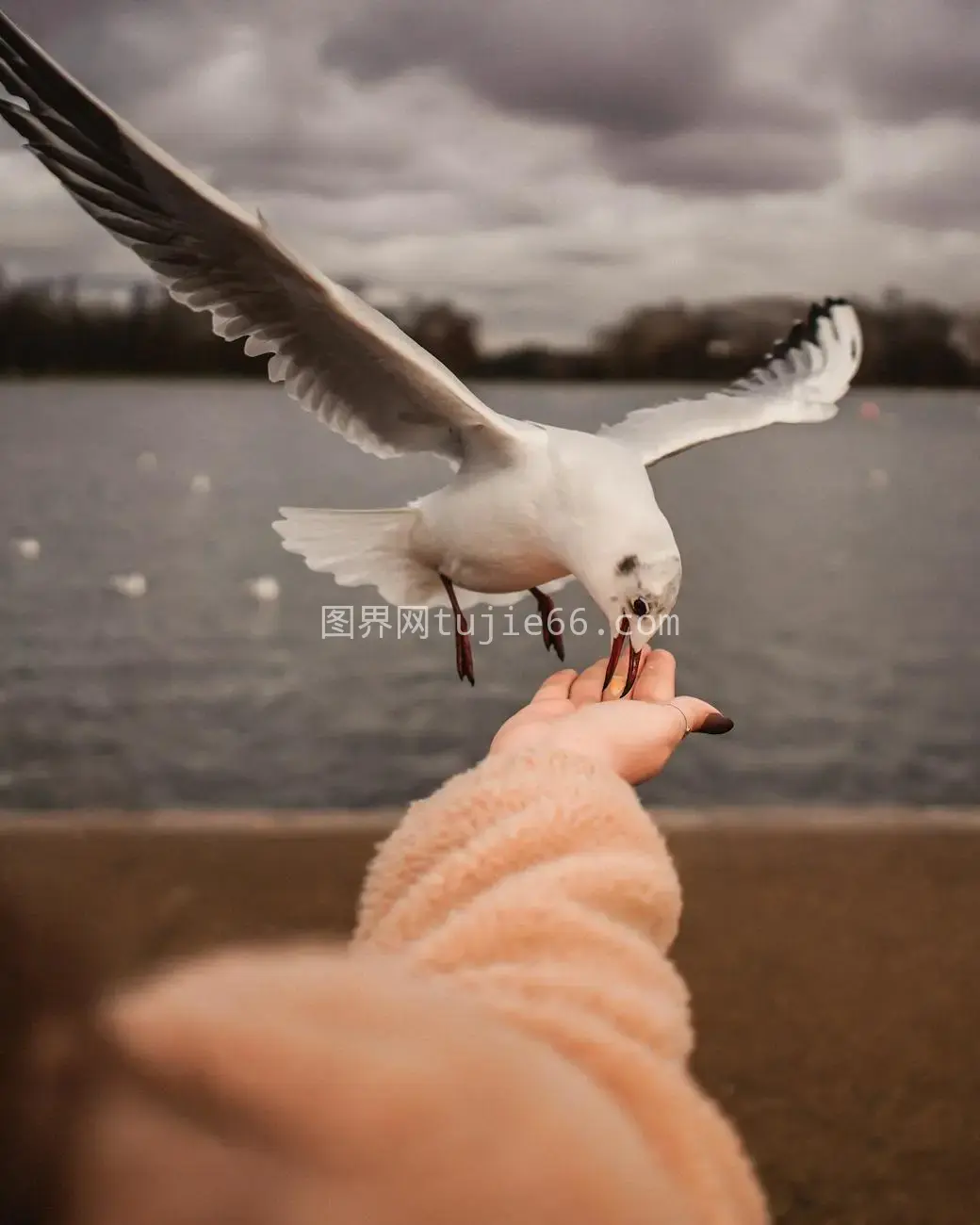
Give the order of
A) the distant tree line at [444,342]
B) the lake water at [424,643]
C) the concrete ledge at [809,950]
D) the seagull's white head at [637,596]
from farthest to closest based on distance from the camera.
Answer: the lake water at [424,643], the distant tree line at [444,342], the concrete ledge at [809,950], the seagull's white head at [637,596]

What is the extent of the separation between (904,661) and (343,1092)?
1.54m

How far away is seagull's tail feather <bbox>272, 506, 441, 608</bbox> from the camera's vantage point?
3.01ft

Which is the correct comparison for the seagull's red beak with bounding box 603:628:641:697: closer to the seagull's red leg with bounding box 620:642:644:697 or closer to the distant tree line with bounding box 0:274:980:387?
the seagull's red leg with bounding box 620:642:644:697

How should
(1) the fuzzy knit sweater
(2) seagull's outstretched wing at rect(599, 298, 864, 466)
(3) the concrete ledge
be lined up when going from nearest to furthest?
1. (1) the fuzzy knit sweater
2. (2) seagull's outstretched wing at rect(599, 298, 864, 466)
3. (3) the concrete ledge

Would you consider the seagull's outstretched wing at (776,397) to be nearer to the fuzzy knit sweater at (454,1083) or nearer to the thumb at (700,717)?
the thumb at (700,717)

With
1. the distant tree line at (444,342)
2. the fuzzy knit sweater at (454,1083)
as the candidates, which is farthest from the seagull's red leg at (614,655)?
the distant tree line at (444,342)

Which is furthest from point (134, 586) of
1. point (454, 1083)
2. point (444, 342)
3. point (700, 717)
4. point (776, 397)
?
point (454, 1083)

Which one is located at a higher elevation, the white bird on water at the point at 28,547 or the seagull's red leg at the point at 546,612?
the white bird on water at the point at 28,547

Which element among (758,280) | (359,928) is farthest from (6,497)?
(359,928)

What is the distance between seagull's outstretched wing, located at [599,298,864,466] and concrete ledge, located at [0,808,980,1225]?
0.53m

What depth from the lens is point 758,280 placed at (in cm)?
130

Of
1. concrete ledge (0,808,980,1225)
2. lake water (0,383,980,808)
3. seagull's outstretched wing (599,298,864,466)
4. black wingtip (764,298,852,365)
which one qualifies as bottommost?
concrete ledge (0,808,980,1225)

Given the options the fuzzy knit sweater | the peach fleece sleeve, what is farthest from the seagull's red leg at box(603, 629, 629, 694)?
the fuzzy knit sweater

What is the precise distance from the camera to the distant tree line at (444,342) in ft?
4.01
